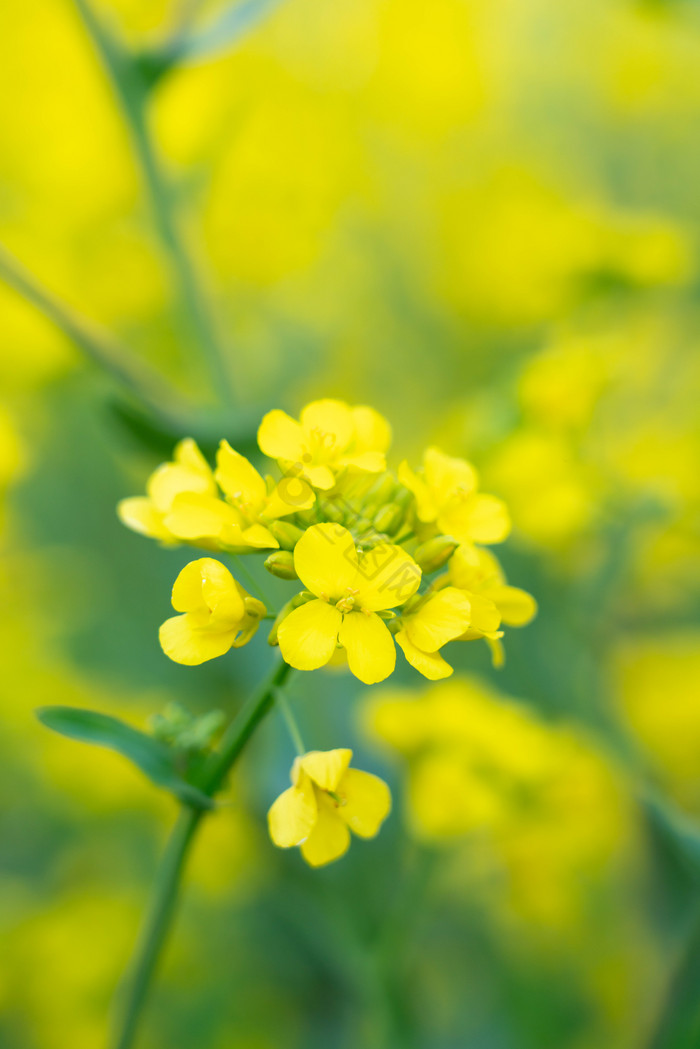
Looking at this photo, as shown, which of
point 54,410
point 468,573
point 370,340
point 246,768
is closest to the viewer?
point 468,573

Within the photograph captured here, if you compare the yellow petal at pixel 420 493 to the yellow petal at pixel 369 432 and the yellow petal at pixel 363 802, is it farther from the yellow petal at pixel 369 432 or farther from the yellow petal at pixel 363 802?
the yellow petal at pixel 363 802

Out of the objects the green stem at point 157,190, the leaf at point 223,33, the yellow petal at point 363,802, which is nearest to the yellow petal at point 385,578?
the yellow petal at point 363,802

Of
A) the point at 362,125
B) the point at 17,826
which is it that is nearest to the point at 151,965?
the point at 17,826

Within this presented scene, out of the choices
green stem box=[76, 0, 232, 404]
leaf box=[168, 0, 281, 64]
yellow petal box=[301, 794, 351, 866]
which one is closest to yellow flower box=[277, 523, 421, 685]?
yellow petal box=[301, 794, 351, 866]

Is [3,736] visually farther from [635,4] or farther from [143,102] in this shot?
[635,4]

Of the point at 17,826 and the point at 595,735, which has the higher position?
the point at 595,735

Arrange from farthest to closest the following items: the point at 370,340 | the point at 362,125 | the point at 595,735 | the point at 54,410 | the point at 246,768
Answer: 1. the point at 362,125
2. the point at 370,340
3. the point at 54,410
4. the point at 246,768
5. the point at 595,735
